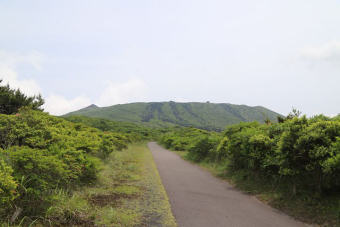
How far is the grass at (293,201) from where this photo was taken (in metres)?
4.89

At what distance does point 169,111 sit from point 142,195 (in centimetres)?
18995

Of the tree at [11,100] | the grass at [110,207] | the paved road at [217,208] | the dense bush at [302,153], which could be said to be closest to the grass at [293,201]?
the dense bush at [302,153]

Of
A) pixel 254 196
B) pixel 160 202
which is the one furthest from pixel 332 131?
pixel 160 202

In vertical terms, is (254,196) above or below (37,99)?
below

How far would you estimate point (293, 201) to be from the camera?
19.7 ft

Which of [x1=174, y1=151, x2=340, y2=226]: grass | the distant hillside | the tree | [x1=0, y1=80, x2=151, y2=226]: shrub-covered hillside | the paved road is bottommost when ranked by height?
the paved road

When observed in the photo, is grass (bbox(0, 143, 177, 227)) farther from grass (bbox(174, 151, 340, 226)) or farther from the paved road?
grass (bbox(174, 151, 340, 226))

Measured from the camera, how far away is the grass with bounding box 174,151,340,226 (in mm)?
4895

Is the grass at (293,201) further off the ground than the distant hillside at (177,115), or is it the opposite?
the distant hillside at (177,115)

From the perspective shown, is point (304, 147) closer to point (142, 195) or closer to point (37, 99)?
point (142, 195)

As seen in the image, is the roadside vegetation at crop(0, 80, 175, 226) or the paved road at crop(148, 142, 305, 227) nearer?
the roadside vegetation at crop(0, 80, 175, 226)

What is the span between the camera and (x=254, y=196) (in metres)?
7.14

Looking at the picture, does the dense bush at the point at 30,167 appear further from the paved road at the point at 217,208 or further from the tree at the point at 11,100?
the tree at the point at 11,100

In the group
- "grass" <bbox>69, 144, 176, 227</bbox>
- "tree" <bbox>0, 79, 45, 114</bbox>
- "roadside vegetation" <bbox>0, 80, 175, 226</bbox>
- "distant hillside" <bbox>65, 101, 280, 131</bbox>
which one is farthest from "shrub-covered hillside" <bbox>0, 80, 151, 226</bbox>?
"distant hillside" <bbox>65, 101, 280, 131</bbox>
